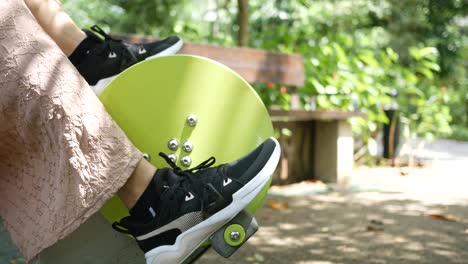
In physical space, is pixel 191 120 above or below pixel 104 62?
below

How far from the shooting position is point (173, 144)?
1.75m

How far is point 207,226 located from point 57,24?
2.58ft

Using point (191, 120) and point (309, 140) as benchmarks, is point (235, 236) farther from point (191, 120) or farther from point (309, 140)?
point (309, 140)

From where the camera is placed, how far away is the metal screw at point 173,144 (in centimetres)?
175

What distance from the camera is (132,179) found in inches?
61.1

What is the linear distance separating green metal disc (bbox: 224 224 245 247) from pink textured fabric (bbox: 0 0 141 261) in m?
0.29

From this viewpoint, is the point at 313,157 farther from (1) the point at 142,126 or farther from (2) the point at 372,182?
(1) the point at 142,126

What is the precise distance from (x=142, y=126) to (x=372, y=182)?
3.10m

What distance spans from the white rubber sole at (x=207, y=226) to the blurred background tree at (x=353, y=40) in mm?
3095

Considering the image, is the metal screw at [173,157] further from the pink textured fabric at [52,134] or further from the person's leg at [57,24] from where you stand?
the person's leg at [57,24]

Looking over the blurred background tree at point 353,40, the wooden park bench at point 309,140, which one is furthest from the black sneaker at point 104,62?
the blurred background tree at point 353,40

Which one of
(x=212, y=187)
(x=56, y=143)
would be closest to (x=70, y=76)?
(x=56, y=143)

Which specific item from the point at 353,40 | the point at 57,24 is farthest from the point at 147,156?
the point at 353,40

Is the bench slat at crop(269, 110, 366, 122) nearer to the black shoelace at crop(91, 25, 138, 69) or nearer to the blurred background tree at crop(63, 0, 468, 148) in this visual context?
the blurred background tree at crop(63, 0, 468, 148)
